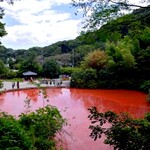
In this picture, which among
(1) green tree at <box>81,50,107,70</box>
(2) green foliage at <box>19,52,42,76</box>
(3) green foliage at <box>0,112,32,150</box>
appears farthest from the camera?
(2) green foliage at <box>19,52,42,76</box>

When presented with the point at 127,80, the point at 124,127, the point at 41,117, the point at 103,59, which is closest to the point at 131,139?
the point at 124,127

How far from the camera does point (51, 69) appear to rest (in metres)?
31.9

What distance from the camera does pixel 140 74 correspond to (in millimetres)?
24016

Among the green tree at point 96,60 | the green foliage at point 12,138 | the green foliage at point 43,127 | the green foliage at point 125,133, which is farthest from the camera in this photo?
the green tree at point 96,60

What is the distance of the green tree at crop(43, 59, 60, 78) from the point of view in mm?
31606

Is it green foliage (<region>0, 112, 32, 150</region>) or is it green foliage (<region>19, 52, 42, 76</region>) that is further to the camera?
green foliage (<region>19, 52, 42, 76</region>)

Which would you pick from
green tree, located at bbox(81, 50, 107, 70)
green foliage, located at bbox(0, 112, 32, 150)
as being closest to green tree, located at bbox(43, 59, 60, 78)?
green tree, located at bbox(81, 50, 107, 70)

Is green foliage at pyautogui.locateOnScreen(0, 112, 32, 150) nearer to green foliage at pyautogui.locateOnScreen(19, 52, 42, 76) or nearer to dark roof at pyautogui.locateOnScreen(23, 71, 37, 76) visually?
dark roof at pyautogui.locateOnScreen(23, 71, 37, 76)

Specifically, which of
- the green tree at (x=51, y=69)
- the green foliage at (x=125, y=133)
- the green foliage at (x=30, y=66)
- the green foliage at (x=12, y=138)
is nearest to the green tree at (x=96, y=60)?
the green tree at (x=51, y=69)

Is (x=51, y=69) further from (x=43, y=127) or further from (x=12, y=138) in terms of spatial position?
(x=12, y=138)

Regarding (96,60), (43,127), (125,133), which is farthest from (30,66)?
(125,133)

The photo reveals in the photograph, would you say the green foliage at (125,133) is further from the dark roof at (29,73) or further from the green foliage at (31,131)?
the dark roof at (29,73)

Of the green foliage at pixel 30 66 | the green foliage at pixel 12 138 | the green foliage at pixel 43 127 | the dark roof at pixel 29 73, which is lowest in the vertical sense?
the green foliage at pixel 43 127

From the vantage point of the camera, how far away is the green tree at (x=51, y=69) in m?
31.6
